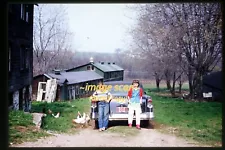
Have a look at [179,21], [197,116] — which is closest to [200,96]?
[197,116]

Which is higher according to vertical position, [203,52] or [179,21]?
[179,21]

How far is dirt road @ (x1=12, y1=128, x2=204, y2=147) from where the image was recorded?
4.55 metres

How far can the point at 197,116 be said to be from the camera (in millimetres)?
4617

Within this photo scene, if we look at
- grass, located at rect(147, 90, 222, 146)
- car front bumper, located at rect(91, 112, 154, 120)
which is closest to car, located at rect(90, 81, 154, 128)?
car front bumper, located at rect(91, 112, 154, 120)

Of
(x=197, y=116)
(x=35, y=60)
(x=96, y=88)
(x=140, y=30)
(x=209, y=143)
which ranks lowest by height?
(x=209, y=143)

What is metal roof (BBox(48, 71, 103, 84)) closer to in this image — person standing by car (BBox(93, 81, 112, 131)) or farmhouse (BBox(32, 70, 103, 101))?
farmhouse (BBox(32, 70, 103, 101))

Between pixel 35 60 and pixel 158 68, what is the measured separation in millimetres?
1651

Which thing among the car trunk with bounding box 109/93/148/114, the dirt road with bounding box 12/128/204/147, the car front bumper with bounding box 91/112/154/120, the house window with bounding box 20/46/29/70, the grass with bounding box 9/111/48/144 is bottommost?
the dirt road with bounding box 12/128/204/147

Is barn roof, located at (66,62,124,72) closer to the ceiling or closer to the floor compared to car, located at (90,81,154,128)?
closer to the ceiling

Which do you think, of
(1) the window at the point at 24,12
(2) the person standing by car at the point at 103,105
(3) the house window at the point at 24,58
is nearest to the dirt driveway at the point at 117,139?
(2) the person standing by car at the point at 103,105

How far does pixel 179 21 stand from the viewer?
4656 millimetres

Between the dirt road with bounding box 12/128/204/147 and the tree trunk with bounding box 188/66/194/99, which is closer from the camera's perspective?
the dirt road with bounding box 12/128/204/147

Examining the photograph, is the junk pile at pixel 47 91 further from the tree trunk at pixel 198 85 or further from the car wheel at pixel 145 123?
the tree trunk at pixel 198 85

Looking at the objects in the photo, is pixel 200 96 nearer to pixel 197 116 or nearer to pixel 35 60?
pixel 197 116
